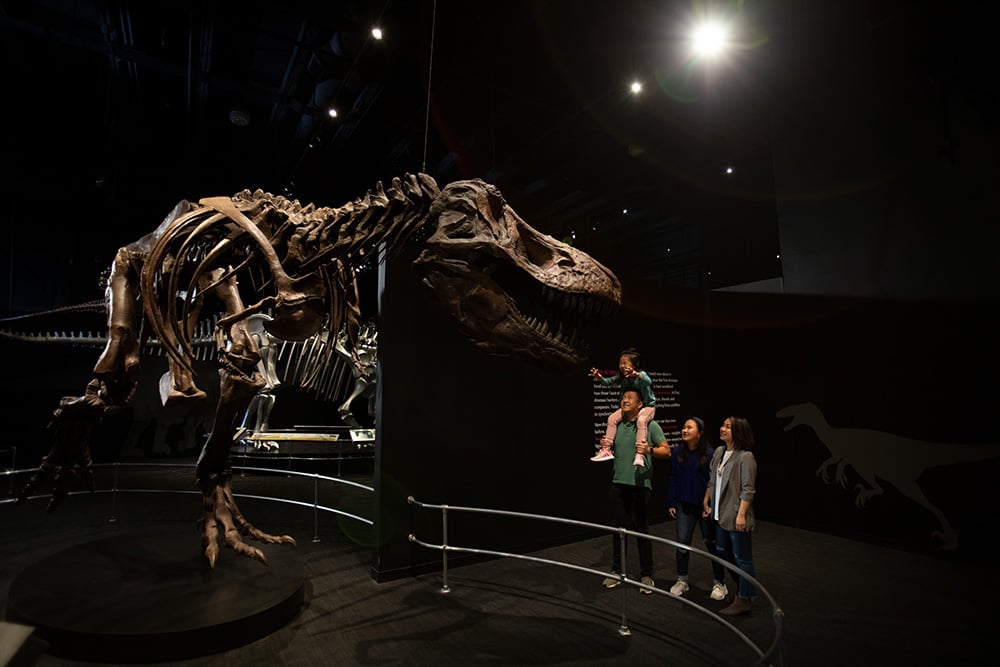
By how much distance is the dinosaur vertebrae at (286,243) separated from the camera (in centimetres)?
343

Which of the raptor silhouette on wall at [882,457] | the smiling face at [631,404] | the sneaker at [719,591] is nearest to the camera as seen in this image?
the sneaker at [719,591]

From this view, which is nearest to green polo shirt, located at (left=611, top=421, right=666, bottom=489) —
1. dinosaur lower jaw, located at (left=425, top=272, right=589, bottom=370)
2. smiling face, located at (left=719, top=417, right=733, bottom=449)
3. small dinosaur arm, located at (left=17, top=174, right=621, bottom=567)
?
smiling face, located at (left=719, top=417, right=733, bottom=449)

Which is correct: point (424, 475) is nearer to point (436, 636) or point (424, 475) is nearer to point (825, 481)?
point (436, 636)

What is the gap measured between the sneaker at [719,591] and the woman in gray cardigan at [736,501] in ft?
0.63

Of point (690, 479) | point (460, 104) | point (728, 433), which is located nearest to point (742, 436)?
point (728, 433)

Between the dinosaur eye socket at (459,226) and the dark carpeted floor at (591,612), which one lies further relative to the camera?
the dark carpeted floor at (591,612)

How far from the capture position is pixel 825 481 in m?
6.46

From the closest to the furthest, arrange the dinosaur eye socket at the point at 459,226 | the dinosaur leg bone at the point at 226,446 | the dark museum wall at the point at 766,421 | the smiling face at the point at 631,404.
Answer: the dinosaur eye socket at the point at 459,226 → the dinosaur leg bone at the point at 226,446 → the smiling face at the point at 631,404 → the dark museum wall at the point at 766,421

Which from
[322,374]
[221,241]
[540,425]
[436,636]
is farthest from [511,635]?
[322,374]

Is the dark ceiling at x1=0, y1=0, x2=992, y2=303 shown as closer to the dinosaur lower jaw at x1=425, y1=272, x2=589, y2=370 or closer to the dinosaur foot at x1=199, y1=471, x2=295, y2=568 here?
the dinosaur lower jaw at x1=425, y1=272, x2=589, y2=370

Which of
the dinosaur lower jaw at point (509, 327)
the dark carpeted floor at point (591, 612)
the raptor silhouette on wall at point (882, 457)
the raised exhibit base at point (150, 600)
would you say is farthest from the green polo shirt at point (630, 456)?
the raptor silhouette on wall at point (882, 457)

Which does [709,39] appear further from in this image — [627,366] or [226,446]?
[226,446]

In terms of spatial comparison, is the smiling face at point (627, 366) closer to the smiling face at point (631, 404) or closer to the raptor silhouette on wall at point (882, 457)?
the smiling face at point (631, 404)

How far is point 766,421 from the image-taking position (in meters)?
7.11
